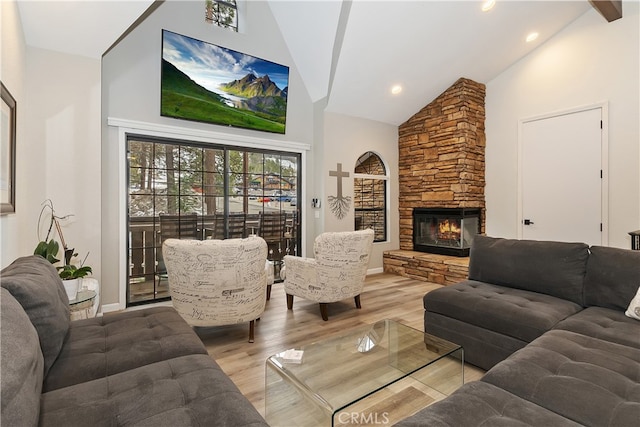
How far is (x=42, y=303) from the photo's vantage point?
1.48 m

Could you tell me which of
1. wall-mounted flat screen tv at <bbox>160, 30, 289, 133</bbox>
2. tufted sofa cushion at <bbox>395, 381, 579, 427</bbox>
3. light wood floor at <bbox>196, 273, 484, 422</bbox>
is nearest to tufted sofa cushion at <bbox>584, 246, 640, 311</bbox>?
light wood floor at <bbox>196, 273, 484, 422</bbox>

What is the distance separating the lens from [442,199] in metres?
5.62

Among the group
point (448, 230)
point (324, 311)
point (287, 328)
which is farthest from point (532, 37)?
point (287, 328)

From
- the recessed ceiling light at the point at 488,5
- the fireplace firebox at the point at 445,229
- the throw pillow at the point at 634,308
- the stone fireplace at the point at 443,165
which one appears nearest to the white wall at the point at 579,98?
the stone fireplace at the point at 443,165

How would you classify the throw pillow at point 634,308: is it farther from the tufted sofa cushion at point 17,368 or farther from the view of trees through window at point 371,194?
the view of trees through window at point 371,194

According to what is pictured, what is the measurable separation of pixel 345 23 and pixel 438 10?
1.20 meters

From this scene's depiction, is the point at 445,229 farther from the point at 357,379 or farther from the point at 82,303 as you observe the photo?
the point at 82,303

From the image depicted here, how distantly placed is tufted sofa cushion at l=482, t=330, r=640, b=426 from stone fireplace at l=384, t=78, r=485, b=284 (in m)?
3.26

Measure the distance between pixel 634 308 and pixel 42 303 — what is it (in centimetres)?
339

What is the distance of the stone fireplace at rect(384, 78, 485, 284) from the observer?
5.33 metres

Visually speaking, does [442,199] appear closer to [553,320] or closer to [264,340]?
[553,320]

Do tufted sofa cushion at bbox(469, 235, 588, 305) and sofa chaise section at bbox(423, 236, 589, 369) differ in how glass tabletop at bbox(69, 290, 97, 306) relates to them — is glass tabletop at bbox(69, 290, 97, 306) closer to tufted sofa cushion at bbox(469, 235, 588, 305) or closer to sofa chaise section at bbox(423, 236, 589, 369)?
sofa chaise section at bbox(423, 236, 589, 369)

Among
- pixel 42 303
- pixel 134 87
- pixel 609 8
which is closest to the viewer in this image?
pixel 42 303

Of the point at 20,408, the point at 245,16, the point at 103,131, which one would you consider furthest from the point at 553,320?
the point at 245,16
